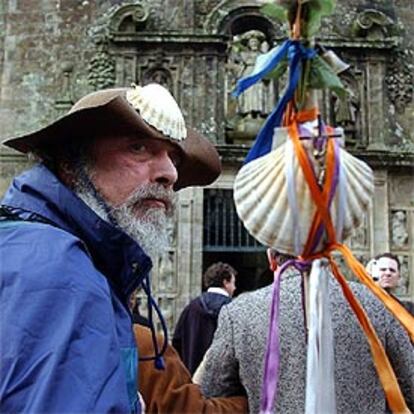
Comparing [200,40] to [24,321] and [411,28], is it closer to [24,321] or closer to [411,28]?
[411,28]

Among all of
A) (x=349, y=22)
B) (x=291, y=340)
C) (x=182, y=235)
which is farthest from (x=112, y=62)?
(x=291, y=340)

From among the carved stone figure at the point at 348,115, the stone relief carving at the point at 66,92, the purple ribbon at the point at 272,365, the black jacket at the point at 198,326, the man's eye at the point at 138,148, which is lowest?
the black jacket at the point at 198,326

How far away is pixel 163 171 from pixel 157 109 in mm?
157

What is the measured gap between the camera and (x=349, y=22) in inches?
483

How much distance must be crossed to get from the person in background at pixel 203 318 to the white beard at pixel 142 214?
3.05m

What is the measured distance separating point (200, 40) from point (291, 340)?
31.7 ft

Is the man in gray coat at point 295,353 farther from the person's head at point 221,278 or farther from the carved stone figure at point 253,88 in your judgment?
the carved stone figure at point 253,88

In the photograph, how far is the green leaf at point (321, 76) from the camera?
147 cm

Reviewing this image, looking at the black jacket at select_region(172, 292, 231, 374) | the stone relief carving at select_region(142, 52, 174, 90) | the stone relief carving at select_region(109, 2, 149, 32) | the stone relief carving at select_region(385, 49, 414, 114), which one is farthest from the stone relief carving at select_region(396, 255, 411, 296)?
the black jacket at select_region(172, 292, 231, 374)

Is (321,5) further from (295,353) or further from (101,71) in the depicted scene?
(101,71)

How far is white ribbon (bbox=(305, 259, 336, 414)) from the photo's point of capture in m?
1.46

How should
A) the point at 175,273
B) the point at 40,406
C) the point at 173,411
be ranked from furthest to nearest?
the point at 175,273 < the point at 173,411 < the point at 40,406

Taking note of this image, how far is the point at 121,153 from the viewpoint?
1787mm

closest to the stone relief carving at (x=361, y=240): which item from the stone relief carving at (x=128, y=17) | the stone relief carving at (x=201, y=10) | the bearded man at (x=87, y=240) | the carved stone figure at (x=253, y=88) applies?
the carved stone figure at (x=253, y=88)
